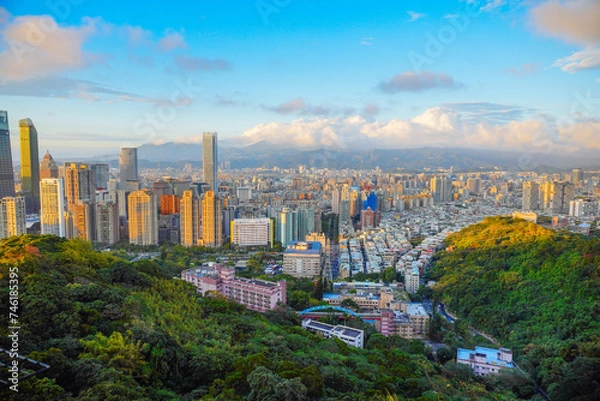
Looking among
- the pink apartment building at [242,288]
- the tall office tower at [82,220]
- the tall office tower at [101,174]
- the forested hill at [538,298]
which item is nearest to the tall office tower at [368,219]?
the forested hill at [538,298]

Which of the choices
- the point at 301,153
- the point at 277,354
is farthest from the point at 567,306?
the point at 301,153

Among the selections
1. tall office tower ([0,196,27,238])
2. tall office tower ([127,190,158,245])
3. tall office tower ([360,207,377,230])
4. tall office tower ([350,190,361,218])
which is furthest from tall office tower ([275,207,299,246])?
tall office tower ([0,196,27,238])

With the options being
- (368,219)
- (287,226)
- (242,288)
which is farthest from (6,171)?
(368,219)

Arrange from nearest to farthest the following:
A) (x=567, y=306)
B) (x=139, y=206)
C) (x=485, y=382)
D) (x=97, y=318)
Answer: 1. (x=97, y=318)
2. (x=485, y=382)
3. (x=567, y=306)
4. (x=139, y=206)

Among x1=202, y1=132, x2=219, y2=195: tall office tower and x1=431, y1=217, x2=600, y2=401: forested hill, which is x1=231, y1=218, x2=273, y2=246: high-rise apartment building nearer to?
x1=431, y1=217, x2=600, y2=401: forested hill

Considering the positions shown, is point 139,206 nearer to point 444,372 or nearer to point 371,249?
point 371,249

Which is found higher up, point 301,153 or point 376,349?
point 301,153

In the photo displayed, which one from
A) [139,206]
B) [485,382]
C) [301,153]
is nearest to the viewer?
[485,382]
